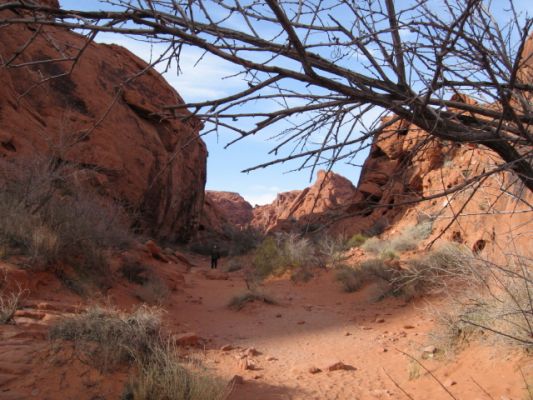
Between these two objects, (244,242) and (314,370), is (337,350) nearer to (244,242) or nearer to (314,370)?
(314,370)

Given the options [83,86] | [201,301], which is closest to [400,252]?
[201,301]

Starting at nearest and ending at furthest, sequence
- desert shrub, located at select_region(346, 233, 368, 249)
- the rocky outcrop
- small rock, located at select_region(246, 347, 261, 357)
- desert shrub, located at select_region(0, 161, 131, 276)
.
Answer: small rock, located at select_region(246, 347, 261, 357) < desert shrub, located at select_region(0, 161, 131, 276) < desert shrub, located at select_region(346, 233, 368, 249) < the rocky outcrop

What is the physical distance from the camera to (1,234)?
24.2 ft

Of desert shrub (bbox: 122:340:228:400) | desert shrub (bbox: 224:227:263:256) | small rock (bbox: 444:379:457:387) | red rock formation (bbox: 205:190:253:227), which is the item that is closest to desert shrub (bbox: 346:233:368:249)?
desert shrub (bbox: 224:227:263:256)

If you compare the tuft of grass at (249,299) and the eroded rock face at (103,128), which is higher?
the eroded rock face at (103,128)

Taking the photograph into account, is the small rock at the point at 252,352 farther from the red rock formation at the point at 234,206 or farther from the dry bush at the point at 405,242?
the red rock formation at the point at 234,206

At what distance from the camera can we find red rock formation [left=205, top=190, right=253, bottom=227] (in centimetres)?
7133

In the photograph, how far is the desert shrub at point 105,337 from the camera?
4129 millimetres

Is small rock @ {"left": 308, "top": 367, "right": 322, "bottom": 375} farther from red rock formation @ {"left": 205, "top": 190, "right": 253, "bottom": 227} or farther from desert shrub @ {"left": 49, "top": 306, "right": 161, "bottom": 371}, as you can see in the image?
red rock formation @ {"left": 205, "top": 190, "right": 253, "bottom": 227}

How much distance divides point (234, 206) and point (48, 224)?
66624mm

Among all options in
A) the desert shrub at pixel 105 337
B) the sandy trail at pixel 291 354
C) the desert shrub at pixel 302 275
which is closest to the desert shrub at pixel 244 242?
the desert shrub at pixel 302 275

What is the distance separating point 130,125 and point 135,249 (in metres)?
10.5

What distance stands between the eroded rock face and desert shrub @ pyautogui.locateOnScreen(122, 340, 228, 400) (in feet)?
33.0

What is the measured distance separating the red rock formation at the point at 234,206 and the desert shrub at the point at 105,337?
64713mm
